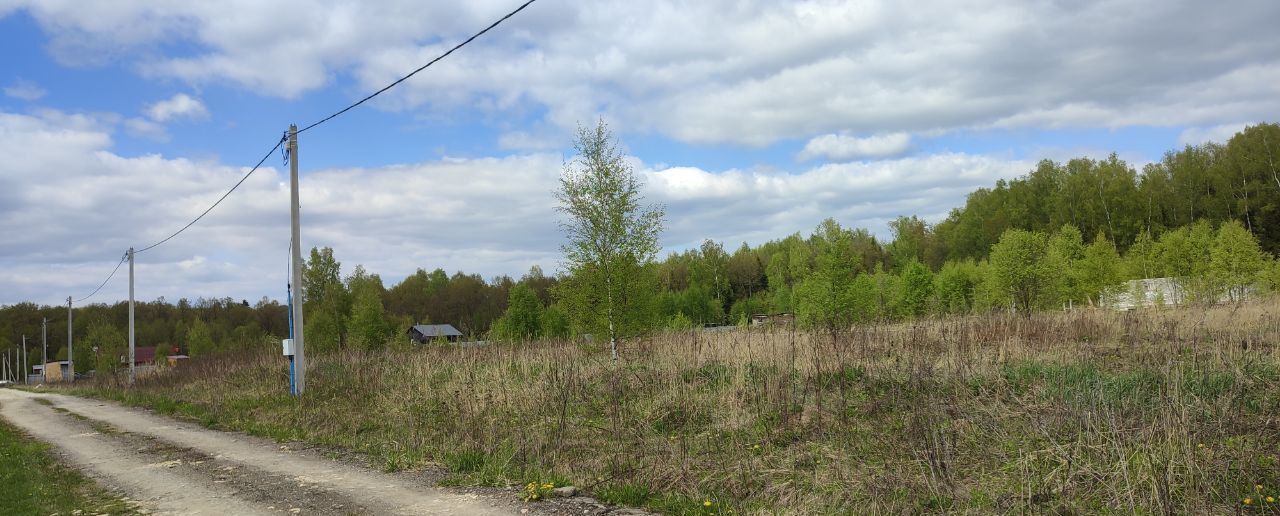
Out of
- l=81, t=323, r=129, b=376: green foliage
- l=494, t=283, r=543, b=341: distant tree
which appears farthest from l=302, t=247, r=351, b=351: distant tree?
l=81, t=323, r=129, b=376: green foliage

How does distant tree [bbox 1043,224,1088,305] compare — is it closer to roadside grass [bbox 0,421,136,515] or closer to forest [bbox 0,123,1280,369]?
forest [bbox 0,123,1280,369]

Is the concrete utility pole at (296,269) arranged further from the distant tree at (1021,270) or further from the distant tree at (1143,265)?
the distant tree at (1143,265)

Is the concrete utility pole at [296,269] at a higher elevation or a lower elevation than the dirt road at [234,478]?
higher

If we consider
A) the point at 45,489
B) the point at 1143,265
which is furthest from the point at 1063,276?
the point at 45,489

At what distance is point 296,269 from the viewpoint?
16422 millimetres

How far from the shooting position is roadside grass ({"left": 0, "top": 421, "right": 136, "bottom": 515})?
792cm

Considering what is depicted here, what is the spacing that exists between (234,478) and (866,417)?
748cm

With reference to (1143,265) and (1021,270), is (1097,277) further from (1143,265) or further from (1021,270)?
(1021,270)

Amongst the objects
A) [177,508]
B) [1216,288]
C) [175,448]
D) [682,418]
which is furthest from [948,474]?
[1216,288]

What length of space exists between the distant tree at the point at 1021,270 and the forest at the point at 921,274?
3.6 inches

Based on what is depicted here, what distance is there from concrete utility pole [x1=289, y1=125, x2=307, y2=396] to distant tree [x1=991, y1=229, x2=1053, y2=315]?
89.5ft

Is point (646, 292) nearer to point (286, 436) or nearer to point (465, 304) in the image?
point (286, 436)

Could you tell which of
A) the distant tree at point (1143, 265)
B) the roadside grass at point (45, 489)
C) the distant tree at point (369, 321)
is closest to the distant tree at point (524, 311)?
the distant tree at point (369, 321)

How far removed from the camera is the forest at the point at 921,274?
1314 inches
